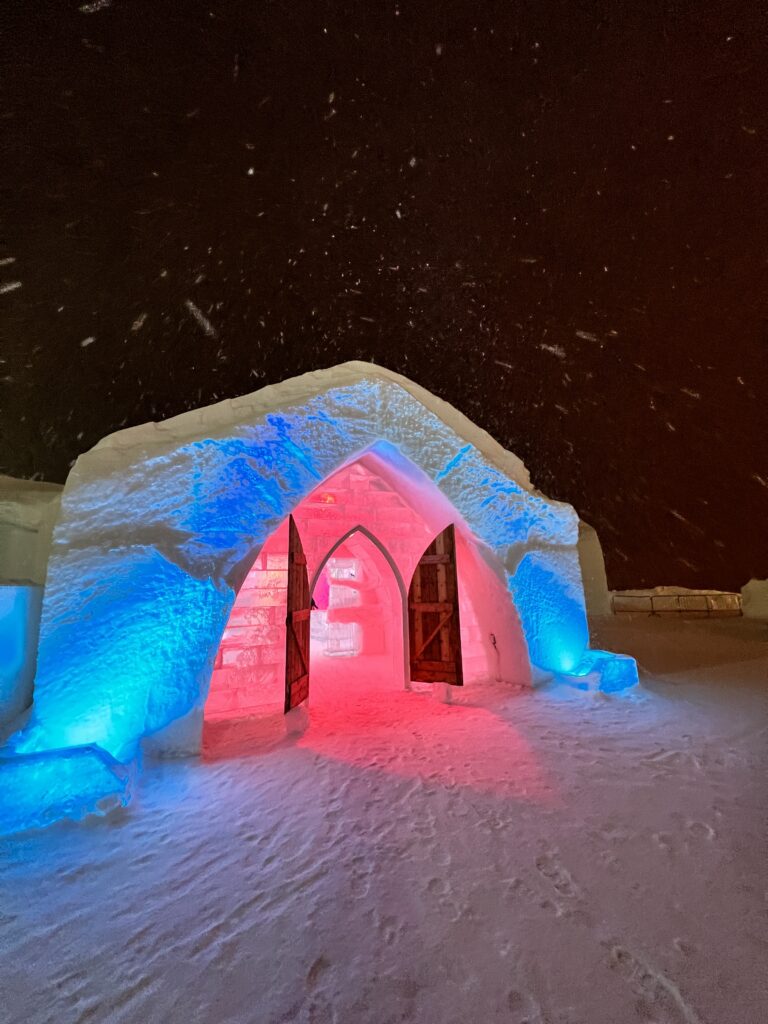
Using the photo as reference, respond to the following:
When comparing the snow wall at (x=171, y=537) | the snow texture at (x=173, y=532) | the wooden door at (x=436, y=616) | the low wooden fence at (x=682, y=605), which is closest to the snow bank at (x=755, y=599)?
the low wooden fence at (x=682, y=605)

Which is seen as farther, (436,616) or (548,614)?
(436,616)

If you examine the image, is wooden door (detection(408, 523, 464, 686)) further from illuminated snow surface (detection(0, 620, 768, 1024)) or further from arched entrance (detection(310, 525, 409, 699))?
illuminated snow surface (detection(0, 620, 768, 1024))

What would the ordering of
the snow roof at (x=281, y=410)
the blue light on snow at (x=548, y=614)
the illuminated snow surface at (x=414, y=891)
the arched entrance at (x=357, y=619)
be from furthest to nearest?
1. the arched entrance at (x=357, y=619)
2. the blue light on snow at (x=548, y=614)
3. the snow roof at (x=281, y=410)
4. the illuminated snow surface at (x=414, y=891)

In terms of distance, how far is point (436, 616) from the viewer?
23.0ft

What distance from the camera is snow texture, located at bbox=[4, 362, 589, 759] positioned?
3887 mm

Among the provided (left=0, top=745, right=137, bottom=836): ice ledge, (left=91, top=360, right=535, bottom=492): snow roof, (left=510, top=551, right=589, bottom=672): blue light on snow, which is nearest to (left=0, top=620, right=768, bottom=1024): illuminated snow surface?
(left=0, top=745, right=137, bottom=836): ice ledge

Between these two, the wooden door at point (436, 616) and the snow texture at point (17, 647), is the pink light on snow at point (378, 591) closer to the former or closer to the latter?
the wooden door at point (436, 616)

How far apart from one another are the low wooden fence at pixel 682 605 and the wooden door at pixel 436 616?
487 inches

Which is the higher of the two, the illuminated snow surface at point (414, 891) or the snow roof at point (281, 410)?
the snow roof at point (281, 410)

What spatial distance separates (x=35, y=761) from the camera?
319 cm

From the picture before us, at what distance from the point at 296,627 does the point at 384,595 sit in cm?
427

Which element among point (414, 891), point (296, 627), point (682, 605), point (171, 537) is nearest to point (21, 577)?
point (171, 537)

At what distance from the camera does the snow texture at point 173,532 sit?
12.8 ft

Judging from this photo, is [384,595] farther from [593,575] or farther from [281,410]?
[593,575]
